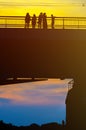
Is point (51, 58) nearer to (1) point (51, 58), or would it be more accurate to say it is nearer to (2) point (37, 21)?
(1) point (51, 58)

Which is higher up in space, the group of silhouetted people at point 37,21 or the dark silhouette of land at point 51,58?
the group of silhouetted people at point 37,21

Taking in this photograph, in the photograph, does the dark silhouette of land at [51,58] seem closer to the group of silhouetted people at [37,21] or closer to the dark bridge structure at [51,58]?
the dark bridge structure at [51,58]

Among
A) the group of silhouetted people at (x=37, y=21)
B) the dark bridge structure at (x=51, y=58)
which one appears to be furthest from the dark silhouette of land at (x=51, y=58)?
the group of silhouetted people at (x=37, y=21)

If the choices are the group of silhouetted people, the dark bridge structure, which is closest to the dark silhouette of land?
the dark bridge structure

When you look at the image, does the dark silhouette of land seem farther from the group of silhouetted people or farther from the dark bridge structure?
the group of silhouetted people

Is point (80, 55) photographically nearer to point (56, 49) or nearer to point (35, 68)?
point (56, 49)

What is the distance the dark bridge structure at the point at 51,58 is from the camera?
38406 mm

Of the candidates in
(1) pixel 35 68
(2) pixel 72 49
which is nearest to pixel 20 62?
(1) pixel 35 68

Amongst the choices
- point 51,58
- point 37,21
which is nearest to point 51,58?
point 51,58

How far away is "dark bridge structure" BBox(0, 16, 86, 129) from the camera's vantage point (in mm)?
38406

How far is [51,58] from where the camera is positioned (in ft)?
144

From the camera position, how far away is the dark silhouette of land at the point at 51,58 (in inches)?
1513

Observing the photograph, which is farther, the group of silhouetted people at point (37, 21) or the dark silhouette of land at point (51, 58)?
the group of silhouetted people at point (37, 21)

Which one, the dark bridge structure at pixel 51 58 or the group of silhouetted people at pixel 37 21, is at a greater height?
the group of silhouetted people at pixel 37 21
